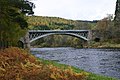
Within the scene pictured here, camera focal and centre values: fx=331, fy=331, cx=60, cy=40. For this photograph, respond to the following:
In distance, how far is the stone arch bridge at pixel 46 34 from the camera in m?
110

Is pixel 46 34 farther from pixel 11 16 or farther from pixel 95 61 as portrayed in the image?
pixel 11 16

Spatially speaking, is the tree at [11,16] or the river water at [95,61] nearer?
the tree at [11,16]

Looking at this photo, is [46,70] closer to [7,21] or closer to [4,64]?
[4,64]

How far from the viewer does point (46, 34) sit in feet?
401

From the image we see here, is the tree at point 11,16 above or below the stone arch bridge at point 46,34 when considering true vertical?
above

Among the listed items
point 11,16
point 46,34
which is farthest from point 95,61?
point 46,34

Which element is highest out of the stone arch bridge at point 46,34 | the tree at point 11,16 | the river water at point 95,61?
the tree at point 11,16

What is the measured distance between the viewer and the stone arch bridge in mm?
110000

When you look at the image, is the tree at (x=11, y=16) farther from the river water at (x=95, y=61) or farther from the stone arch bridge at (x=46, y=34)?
the stone arch bridge at (x=46, y=34)

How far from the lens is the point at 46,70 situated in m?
16.8

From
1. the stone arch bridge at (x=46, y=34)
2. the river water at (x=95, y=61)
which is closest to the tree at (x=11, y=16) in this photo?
the river water at (x=95, y=61)

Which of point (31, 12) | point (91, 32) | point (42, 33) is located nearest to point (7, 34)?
point (31, 12)

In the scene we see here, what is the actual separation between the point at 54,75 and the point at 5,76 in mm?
2369

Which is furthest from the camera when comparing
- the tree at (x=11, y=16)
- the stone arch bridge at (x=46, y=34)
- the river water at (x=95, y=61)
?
the stone arch bridge at (x=46, y=34)
